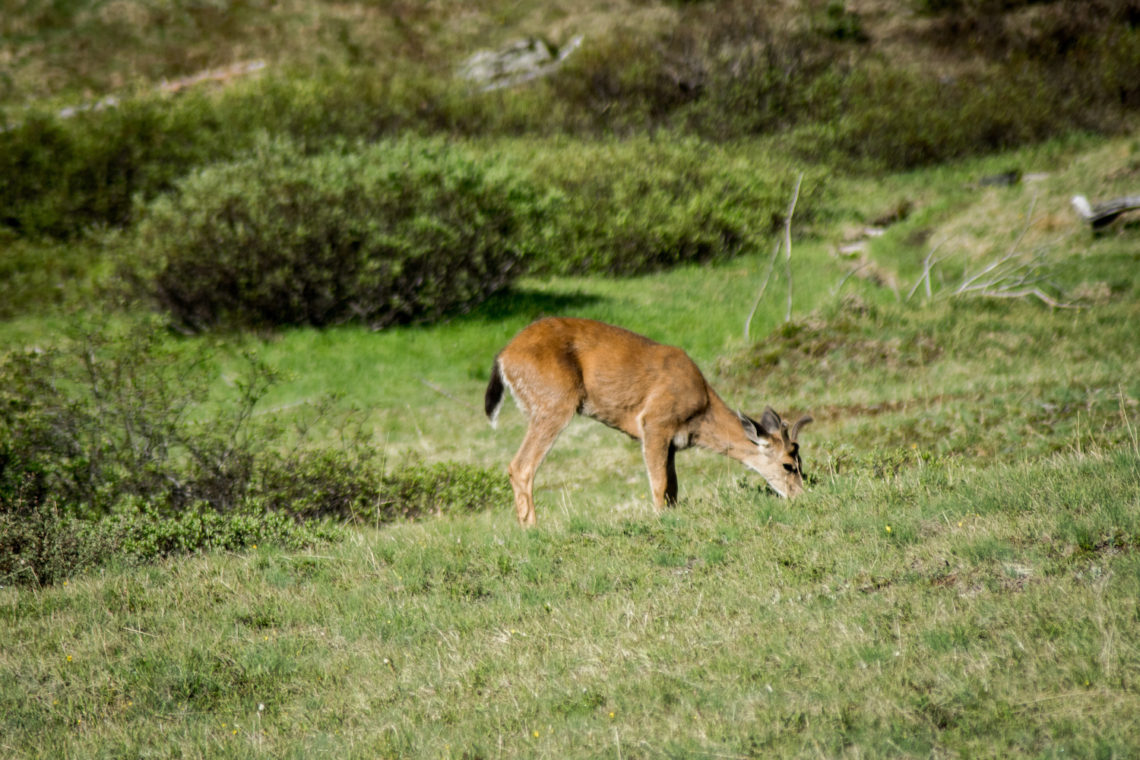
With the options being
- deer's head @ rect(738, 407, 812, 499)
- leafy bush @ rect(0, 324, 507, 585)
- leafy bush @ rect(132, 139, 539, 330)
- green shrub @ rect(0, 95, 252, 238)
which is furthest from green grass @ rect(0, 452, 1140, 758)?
green shrub @ rect(0, 95, 252, 238)

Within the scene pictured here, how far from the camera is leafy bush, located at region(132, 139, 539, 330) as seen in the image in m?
23.8

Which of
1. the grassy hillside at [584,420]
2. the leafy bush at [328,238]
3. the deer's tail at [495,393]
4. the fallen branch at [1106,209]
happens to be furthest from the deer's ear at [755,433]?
the fallen branch at [1106,209]

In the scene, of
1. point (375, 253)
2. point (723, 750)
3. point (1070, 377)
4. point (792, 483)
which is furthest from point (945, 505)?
point (375, 253)

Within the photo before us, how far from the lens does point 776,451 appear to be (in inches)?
372

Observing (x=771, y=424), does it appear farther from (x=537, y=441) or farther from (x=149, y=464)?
(x=149, y=464)

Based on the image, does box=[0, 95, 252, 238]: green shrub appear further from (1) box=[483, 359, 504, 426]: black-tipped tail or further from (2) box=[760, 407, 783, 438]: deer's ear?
(2) box=[760, 407, 783, 438]: deer's ear

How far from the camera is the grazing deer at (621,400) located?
955 cm

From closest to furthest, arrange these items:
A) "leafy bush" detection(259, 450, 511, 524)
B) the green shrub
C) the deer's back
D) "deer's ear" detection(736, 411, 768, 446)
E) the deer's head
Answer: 1. the deer's head
2. "deer's ear" detection(736, 411, 768, 446)
3. the deer's back
4. "leafy bush" detection(259, 450, 511, 524)
5. the green shrub

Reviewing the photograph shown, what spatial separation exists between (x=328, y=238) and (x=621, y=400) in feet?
53.6

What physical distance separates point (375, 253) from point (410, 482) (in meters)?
13.1

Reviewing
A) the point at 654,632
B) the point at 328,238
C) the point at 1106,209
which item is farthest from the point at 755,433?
the point at 328,238

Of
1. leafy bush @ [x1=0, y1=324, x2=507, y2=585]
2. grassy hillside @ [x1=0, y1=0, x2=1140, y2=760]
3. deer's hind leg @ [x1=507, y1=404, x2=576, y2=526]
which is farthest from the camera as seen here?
leafy bush @ [x1=0, y1=324, x2=507, y2=585]

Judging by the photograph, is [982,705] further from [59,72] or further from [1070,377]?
[59,72]

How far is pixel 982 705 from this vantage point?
13.2ft
